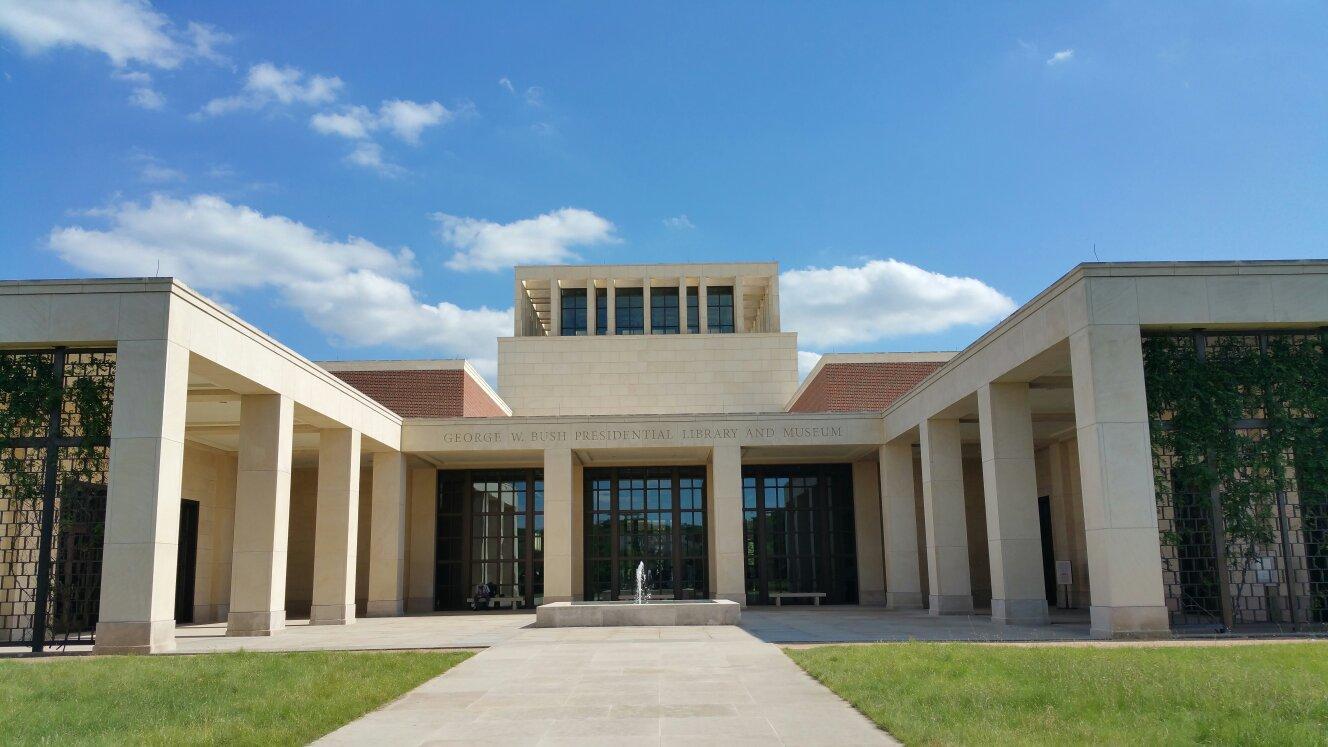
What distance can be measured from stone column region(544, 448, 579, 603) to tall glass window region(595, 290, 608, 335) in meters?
19.2

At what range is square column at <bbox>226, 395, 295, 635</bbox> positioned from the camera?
79.7 ft

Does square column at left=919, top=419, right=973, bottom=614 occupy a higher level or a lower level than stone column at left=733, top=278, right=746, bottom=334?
lower

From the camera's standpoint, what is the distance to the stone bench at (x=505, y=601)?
3859cm

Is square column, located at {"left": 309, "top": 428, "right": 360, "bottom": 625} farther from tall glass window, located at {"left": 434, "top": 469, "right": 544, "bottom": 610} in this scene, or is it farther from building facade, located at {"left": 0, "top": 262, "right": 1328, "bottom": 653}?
tall glass window, located at {"left": 434, "top": 469, "right": 544, "bottom": 610}

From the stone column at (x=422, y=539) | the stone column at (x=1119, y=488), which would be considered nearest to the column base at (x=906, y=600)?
the stone column at (x=1119, y=488)

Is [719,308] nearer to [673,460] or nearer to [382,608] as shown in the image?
[673,460]

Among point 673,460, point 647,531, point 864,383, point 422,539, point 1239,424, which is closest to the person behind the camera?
point 1239,424

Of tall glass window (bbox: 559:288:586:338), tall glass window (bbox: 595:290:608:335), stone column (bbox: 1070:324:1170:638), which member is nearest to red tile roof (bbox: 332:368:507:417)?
tall glass window (bbox: 559:288:586:338)

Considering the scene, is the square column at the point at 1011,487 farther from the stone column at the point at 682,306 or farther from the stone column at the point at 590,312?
the stone column at the point at 590,312

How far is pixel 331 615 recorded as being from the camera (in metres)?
29.1

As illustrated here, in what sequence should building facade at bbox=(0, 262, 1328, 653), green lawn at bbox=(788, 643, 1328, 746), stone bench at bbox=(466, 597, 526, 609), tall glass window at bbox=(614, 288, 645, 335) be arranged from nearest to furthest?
green lawn at bbox=(788, 643, 1328, 746)
building facade at bbox=(0, 262, 1328, 653)
stone bench at bbox=(466, 597, 526, 609)
tall glass window at bbox=(614, 288, 645, 335)

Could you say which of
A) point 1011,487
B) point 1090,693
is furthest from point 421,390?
point 1090,693

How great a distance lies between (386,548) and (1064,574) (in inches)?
852

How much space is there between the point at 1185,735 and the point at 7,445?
20858 mm
